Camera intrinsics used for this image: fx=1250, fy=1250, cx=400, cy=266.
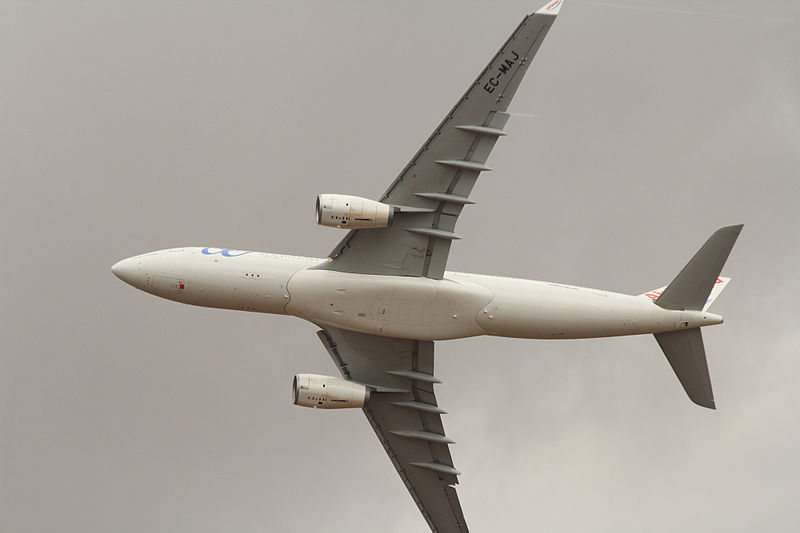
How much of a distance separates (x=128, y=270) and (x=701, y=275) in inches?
1086

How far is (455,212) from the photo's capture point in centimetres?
5928

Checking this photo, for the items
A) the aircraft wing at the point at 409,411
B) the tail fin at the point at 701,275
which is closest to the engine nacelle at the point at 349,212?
the aircraft wing at the point at 409,411

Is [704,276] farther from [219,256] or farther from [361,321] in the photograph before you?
[219,256]

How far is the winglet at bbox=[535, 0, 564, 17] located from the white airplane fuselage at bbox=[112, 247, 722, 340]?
13.1 meters

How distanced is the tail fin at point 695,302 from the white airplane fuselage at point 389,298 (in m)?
0.78

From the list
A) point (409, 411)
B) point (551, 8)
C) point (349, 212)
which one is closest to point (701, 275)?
point (551, 8)

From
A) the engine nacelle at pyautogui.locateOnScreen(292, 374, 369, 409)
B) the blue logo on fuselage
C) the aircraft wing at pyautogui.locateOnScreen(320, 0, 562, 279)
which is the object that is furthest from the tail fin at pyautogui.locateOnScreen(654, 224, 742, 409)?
the blue logo on fuselage

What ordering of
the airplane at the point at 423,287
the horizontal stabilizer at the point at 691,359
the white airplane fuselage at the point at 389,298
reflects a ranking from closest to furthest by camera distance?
the airplane at the point at 423,287 → the white airplane fuselage at the point at 389,298 → the horizontal stabilizer at the point at 691,359

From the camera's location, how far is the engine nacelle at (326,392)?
61406 mm

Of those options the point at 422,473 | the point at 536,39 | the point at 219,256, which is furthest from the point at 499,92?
the point at 422,473

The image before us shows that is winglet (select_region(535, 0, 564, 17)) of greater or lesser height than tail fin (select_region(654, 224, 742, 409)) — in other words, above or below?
above

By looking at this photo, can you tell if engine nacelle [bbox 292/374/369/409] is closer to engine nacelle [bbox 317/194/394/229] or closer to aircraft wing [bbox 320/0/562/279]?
aircraft wing [bbox 320/0/562/279]

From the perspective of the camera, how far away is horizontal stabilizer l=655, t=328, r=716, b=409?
61562mm

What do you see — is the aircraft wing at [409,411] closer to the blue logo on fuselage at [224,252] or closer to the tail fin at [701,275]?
the blue logo on fuselage at [224,252]
